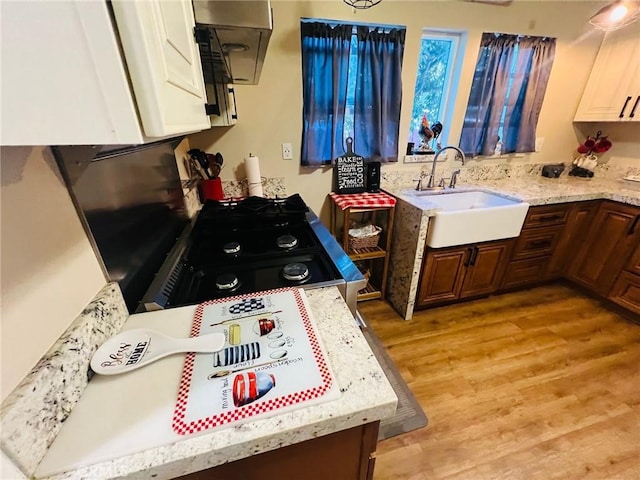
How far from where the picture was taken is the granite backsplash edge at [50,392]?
38cm

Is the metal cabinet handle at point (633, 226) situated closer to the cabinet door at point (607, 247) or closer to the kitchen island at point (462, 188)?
the cabinet door at point (607, 247)

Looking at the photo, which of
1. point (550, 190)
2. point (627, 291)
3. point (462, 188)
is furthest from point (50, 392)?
point (627, 291)

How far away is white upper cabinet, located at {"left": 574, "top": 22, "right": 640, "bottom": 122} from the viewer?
6.79 ft

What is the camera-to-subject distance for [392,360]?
174 cm

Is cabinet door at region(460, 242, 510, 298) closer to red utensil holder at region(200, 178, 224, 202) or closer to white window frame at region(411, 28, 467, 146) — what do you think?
white window frame at region(411, 28, 467, 146)

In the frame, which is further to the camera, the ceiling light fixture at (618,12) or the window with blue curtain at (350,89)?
the window with blue curtain at (350,89)

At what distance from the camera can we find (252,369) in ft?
1.77

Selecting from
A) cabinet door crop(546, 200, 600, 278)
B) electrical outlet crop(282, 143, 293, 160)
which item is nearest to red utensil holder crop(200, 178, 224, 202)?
electrical outlet crop(282, 143, 293, 160)

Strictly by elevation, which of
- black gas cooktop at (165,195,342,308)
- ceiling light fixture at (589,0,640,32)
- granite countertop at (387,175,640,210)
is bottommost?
granite countertop at (387,175,640,210)

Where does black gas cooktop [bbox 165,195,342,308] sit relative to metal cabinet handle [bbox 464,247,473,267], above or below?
above

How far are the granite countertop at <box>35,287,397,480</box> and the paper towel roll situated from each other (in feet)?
4.84

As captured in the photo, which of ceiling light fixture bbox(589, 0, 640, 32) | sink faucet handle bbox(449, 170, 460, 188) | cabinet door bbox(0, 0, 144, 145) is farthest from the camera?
sink faucet handle bbox(449, 170, 460, 188)

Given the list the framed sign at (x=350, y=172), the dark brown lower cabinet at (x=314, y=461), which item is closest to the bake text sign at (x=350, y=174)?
the framed sign at (x=350, y=172)

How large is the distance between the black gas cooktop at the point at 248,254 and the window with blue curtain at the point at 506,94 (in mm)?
1712
